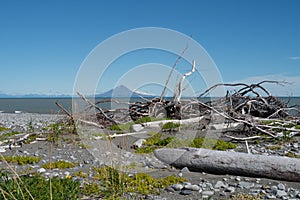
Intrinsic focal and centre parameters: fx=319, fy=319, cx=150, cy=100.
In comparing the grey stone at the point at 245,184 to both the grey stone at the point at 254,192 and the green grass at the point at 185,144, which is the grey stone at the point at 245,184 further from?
the green grass at the point at 185,144

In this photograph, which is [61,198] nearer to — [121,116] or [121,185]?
[121,185]

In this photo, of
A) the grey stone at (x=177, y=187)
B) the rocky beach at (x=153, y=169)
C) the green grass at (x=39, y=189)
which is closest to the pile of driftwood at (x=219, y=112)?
the rocky beach at (x=153, y=169)

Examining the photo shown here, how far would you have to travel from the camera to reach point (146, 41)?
12156 millimetres

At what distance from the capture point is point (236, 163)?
24.5ft

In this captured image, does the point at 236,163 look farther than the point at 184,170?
No

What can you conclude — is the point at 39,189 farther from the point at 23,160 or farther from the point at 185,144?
the point at 185,144

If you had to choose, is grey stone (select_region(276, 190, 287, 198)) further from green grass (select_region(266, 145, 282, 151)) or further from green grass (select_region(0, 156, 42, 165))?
green grass (select_region(0, 156, 42, 165))

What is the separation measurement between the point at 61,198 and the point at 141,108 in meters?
12.7

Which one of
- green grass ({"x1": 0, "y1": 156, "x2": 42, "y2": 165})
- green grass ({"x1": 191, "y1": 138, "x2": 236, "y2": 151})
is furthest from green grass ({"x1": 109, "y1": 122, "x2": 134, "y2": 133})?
green grass ({"x1": 0, "y1": 156, "x2": 42, "y2": 165})

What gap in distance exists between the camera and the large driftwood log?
23.0 feet

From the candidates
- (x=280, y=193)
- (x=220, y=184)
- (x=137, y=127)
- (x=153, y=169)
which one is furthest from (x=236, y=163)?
(x=137, y=127)

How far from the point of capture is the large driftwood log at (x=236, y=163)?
7008 mm

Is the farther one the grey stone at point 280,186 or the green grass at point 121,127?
the green grass at point 121,127

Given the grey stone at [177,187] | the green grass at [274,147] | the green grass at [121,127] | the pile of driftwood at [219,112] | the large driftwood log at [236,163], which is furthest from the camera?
the green grass at [121,127]
